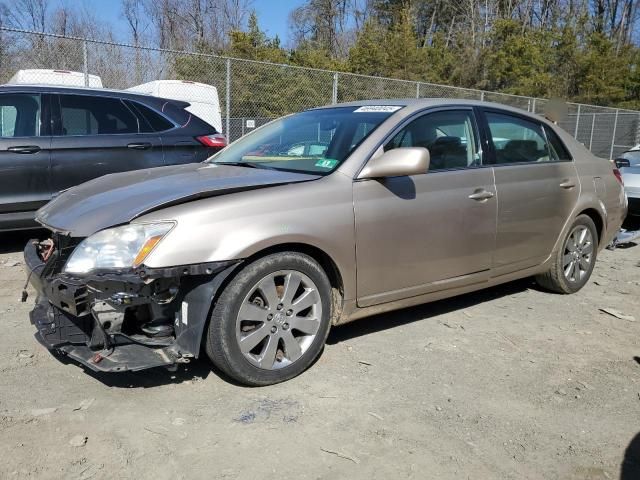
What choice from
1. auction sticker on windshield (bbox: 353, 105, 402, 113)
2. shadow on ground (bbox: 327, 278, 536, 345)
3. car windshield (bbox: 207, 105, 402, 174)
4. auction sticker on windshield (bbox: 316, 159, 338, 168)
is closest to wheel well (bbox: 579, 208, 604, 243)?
shadow on ground (bbox: 327, 278, 536, 345)

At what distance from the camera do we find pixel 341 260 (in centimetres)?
339

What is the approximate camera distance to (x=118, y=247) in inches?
113

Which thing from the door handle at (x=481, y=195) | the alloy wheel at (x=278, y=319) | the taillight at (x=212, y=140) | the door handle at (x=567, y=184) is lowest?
the alloy wheel at (x=278, y=319)

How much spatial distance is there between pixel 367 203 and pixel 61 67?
902 cm

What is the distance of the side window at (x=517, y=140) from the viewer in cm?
441

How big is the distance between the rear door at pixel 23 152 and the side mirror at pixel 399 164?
3.67 meters

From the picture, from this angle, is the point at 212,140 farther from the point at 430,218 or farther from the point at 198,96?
the point at 198,96

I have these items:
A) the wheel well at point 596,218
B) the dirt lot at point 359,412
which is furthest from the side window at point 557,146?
the dirt lot at point 359,412

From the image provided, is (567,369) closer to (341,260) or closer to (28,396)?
(341,260)

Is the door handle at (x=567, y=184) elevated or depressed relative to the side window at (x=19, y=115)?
depressed

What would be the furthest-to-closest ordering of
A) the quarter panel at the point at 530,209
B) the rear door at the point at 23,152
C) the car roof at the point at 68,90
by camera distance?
1. the car roof at the point at 68,90
2. the rear door at the point at 23,152
3. the quarter panel at the point at 530,209

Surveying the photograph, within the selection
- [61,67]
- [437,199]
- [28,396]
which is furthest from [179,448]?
[61,67]

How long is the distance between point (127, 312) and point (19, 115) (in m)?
3.65

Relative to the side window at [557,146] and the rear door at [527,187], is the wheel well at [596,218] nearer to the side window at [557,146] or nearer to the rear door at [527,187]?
the rear door at [527,187]
